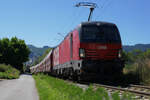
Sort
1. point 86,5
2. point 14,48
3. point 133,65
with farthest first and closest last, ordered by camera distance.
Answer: point 14,48 < point 86,5 < point 133,65

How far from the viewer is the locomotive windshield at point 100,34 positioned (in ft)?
42.8

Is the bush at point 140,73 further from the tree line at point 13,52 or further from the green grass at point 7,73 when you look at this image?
the tree line at point 13,52

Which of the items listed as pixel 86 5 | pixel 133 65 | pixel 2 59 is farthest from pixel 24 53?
pixel 133 65

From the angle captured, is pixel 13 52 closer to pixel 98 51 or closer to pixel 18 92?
pixel 98 51

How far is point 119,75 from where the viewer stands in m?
13.1

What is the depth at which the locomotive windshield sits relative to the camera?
13.0 meters

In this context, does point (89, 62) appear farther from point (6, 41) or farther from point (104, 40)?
point (6, 41)

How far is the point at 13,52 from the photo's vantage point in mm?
56719

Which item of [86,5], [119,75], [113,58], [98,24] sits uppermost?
[86,5]

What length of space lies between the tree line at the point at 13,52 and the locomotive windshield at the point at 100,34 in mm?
44473

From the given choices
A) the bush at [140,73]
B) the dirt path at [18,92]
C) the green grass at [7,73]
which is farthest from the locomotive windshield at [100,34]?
the green grass at [7,73]

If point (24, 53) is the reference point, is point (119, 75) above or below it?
below

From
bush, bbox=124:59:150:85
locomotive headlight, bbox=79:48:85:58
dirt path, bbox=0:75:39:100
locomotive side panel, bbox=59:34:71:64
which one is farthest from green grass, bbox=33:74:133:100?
locomotive side panel, bbox=59:34:71:64

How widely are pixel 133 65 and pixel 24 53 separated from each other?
46595mm
